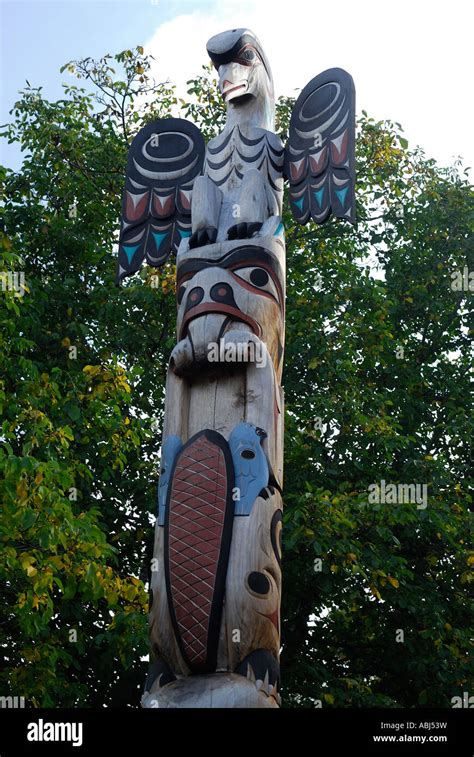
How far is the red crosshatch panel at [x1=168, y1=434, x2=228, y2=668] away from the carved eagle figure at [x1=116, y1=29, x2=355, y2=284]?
188 cm

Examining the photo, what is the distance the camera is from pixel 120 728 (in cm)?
460

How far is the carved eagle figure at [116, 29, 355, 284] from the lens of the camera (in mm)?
6992

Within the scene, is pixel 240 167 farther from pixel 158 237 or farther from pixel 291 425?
pixel 291 425

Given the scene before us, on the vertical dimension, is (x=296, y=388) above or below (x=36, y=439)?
above

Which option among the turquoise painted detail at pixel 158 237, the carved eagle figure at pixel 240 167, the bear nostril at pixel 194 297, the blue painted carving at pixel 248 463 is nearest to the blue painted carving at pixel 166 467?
the blue painted carving at pixel 248 463

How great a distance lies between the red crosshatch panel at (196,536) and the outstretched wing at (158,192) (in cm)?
257

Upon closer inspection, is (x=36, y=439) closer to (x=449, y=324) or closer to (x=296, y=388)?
(x=296, y=388)

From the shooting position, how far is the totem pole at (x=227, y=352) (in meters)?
5.28

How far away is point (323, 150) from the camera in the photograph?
7188 mm

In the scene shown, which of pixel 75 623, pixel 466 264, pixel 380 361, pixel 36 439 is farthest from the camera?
pixel 466 264

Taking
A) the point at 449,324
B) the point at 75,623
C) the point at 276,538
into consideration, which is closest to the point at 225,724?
the point at 276,538

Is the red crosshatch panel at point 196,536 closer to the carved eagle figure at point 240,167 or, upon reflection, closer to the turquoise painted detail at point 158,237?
the carved eagle figure at point 240,167

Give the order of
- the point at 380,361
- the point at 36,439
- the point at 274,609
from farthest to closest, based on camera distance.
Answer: the point at 380,361 < the point at 36,439 < the point at 274,609

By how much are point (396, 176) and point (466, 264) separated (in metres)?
1.76
